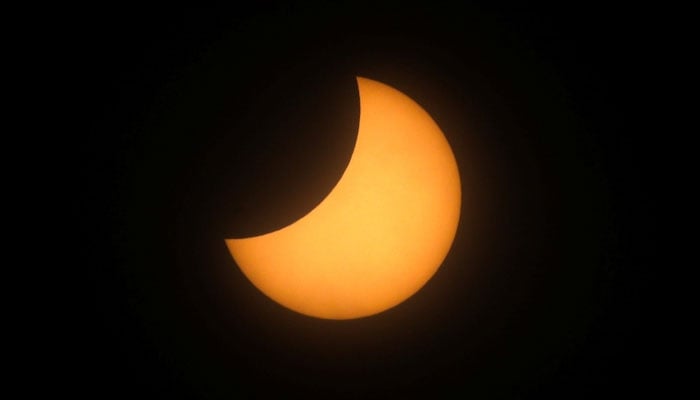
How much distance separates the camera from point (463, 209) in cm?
172

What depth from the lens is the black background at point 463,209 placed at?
68.8 inches

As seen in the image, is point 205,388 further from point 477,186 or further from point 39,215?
point 477,186


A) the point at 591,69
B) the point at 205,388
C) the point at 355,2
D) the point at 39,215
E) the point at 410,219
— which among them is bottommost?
the point at 205,388

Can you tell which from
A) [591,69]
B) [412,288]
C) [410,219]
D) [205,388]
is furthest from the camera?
[205,388]

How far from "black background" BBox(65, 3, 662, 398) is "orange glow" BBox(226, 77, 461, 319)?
15cm

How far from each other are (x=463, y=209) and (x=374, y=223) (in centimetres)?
36

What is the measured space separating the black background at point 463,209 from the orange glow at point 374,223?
15cm

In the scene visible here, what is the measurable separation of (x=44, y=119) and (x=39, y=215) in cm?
33

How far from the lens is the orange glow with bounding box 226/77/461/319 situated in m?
1.51

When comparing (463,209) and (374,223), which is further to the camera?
(463,209)

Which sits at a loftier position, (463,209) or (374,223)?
(463,209)

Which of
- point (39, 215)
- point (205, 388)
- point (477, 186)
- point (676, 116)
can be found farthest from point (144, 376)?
point (676, 116)

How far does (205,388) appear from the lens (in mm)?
1920

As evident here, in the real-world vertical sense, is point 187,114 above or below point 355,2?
below
